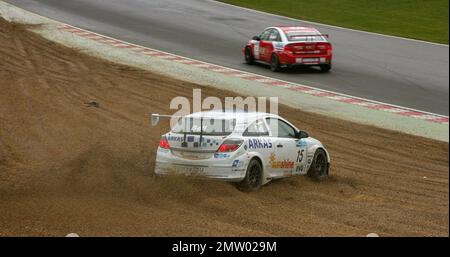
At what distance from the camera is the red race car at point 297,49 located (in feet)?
87.8

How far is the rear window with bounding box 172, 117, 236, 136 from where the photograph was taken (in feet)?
44.1

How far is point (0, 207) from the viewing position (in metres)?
11.5

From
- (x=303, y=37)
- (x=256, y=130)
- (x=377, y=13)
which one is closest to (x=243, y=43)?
(x=303, y=37)

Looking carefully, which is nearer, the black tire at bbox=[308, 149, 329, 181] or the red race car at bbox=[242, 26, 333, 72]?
the black tire at bbox=[308, 149, 329, 181]

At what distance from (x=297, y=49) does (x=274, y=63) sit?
92cm

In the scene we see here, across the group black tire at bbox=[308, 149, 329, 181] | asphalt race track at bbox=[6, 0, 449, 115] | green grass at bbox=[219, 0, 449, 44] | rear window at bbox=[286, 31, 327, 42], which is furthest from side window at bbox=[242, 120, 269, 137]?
green grass at bbox=[219, 0, 449, 44]

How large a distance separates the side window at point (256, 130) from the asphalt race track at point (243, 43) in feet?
28.7

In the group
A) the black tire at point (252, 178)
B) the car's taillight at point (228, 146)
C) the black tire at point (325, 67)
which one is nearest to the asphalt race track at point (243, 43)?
the black tire at point (325, 67)

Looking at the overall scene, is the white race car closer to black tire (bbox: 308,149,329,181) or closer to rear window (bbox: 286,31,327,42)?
black tire (bbox: 308,149,329,181)

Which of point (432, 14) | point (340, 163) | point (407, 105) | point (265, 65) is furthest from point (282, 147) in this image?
point (432, 14)

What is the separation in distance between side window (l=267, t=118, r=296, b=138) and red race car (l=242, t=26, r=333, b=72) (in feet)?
39.5

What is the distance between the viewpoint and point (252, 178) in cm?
1345

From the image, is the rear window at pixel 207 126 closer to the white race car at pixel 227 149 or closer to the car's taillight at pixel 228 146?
the white race car at pixel 227 149
